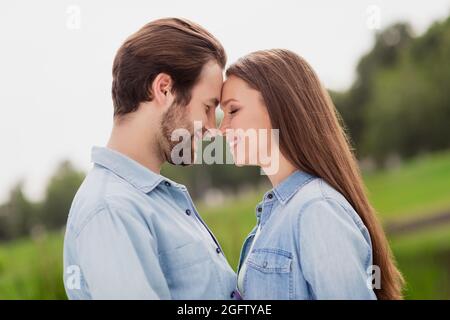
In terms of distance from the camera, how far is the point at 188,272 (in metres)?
1.59

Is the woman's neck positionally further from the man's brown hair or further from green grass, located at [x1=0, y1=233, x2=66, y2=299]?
green grass, located at [x1=0, y1=233, x2=66, y2=299]

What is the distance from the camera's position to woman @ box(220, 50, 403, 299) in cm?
157

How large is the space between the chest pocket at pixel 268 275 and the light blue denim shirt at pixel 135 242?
2.3 inches

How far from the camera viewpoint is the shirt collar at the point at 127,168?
163 centimetres

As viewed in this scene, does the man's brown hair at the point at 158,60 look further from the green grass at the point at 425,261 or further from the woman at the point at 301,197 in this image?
the green grass at the point at 425,261

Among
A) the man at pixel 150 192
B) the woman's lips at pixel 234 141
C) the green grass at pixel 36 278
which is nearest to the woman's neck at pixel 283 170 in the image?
the woman's lips at pixel 234 141

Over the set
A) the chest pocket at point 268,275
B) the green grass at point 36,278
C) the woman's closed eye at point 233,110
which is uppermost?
the woman's closed eye at point 233,110

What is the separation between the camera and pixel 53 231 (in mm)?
6184

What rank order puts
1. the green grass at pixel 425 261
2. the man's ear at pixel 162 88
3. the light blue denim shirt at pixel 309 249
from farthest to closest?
the green grass at pixel 425 261, the man's ear at pixel 162 88, the light blue denim shirt at pixel 309 249

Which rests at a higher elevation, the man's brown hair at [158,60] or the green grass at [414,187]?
the man's brown hair at [158,60]

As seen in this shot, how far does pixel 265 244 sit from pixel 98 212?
51cm
